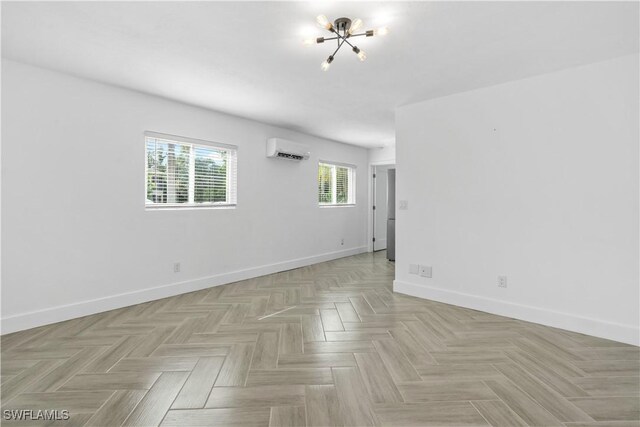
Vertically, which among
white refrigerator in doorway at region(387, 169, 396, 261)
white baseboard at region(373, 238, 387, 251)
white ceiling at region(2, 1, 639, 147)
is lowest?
white baseboard at region(373, 238, 387, 251)

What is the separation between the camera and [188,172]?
4.11 metres

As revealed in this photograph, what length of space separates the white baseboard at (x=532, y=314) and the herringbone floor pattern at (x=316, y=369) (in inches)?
4.7

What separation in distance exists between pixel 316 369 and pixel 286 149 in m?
3.49

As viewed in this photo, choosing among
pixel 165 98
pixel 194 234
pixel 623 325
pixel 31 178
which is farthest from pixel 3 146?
pixel 623 325

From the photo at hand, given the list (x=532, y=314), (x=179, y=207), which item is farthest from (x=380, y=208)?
(x=179, y=207)

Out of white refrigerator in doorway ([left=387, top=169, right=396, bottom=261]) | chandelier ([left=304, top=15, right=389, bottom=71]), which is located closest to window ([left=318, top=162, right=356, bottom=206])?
white refrigerator in doorway ([left=387, top=169, right=396, bottom=261])

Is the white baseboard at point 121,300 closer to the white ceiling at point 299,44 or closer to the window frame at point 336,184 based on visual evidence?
the window frame at point 336,184

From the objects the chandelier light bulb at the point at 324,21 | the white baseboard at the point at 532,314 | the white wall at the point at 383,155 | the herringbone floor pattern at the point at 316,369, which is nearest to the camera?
the herringbone floor pattern at the point at 316,369

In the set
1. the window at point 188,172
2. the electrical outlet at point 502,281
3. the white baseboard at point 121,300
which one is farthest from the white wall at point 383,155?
the electrical outlet at point 502,281

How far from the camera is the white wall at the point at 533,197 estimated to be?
2.62m

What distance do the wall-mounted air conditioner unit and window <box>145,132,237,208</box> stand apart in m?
0.58

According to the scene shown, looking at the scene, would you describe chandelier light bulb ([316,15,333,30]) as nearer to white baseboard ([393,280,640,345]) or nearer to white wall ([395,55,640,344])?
white wall ([395,55,640,344])

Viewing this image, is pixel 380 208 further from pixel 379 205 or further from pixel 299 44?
pixel 299 44

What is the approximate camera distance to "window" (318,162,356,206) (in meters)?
6.13
